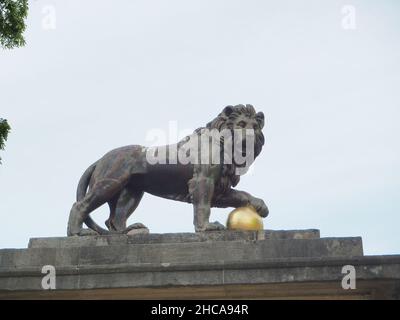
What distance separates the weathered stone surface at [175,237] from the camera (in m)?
10.8

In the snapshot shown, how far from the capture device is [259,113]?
1203 cm

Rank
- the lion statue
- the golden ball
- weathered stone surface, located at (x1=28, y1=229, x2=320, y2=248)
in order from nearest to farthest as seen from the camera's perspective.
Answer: weathered stone surface, located at (x1=28, y1=229, x2=320, y2=248) < the golden ball < the lion statue

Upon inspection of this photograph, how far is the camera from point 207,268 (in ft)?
32.4

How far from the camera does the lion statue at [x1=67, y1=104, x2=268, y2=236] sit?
11742 millimetres

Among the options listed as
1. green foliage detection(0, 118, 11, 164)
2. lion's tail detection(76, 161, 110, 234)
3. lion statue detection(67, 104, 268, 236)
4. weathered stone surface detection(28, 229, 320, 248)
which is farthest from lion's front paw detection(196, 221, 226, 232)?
green foliage detection(0, 118, 11, 164)

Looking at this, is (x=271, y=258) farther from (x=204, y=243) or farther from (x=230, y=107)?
(x=230, y=107)

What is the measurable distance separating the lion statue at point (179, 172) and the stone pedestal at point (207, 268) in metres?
0.93

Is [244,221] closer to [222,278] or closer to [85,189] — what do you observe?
[222,278]

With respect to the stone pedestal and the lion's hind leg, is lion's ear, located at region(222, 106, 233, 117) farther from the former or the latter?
the stone pedestal

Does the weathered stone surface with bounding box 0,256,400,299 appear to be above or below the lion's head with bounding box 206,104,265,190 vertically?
below

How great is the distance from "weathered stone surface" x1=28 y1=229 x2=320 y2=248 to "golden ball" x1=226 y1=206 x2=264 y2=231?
25 cm

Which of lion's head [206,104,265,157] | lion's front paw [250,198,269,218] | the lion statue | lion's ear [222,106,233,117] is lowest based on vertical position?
lion's front paw [250,198,269,218]
